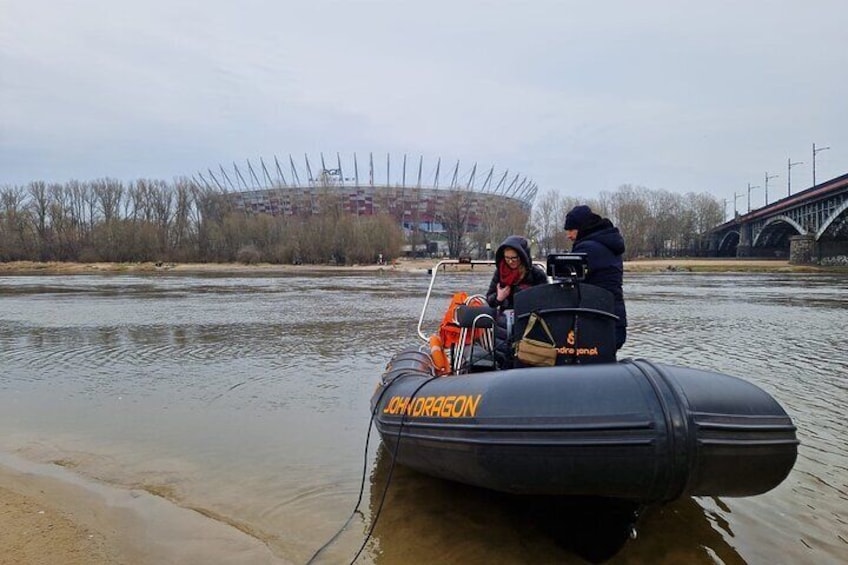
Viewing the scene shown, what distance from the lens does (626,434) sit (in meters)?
3.03

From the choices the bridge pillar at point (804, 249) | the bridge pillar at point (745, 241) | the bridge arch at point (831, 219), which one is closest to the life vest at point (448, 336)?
the bridge arch at point (831, 219)

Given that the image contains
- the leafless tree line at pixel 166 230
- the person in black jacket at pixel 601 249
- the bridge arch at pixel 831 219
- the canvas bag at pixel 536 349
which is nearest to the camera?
the canvas bag at pixel 536 349

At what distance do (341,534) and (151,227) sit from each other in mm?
82433

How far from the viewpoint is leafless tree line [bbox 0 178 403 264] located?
73312 millimetres

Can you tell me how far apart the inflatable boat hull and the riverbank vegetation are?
67.9 m

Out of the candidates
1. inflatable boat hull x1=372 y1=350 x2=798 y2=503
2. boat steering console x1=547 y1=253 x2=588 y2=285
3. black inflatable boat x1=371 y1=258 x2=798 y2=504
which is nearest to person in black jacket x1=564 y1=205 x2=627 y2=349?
boat steering console x1=547 y1=253 x2=588 y2=285

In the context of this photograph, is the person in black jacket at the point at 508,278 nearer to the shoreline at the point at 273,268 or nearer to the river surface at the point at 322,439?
the river surface at the point at 322,439

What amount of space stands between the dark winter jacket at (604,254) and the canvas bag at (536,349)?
0.64m

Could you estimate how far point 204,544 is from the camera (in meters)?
3.92

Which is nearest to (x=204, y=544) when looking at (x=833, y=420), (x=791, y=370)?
(x=833, y=420)

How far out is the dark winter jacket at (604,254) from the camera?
14.1ft

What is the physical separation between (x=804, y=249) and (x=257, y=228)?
63.3 meters

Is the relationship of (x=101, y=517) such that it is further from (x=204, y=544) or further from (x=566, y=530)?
(x=566, y=530)

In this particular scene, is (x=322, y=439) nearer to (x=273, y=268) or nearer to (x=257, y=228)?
(x=273, y=268)
